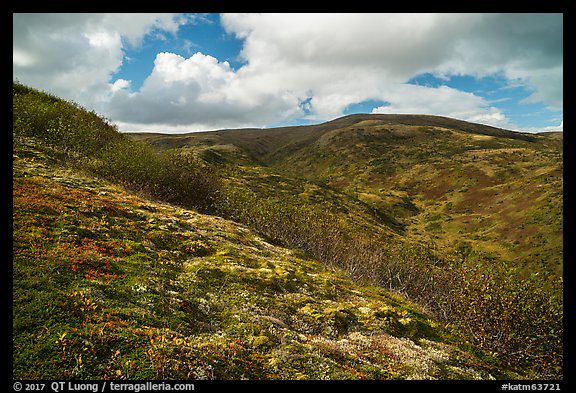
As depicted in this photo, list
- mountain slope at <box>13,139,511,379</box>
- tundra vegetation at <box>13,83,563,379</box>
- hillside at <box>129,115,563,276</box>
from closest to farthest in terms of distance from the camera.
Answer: mountain slope at <box>13,139,511,379</box>, tundra vegetation at <box>13,83,563,379</box>, hillside at <box>129,115,563,276</box>

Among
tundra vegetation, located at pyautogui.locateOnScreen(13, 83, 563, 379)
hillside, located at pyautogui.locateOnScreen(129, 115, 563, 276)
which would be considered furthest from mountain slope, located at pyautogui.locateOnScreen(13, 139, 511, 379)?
hillside, located at pyautogui.locateOnScreen(129, 115, 563, 276)

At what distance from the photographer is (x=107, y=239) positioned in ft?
55.8

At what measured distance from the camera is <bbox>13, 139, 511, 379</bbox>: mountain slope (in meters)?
8.84

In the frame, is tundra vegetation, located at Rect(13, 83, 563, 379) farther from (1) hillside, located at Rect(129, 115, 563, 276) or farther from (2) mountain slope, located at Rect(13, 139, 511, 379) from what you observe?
(1) hillside, located at Rect(129, 115, 563, 276)

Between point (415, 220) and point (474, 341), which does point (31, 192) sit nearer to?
point (474, 341)

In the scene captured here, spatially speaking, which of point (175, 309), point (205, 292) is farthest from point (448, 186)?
point (175, 309)

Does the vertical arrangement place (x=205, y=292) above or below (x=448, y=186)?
below

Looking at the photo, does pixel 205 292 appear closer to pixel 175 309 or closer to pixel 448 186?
pixel 175 309

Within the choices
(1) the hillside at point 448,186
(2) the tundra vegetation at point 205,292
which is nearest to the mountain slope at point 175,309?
Answer: (2) the tundra vegetation at point 205,292

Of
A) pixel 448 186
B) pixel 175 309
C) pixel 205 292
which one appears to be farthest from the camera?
pixel 448 186

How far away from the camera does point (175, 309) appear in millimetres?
12680

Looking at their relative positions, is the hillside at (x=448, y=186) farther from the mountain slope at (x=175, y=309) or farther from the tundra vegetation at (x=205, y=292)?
the mountain slope at (x=175, y=309)

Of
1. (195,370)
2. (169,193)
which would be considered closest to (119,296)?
(195,370)

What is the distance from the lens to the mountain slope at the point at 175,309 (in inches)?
348
